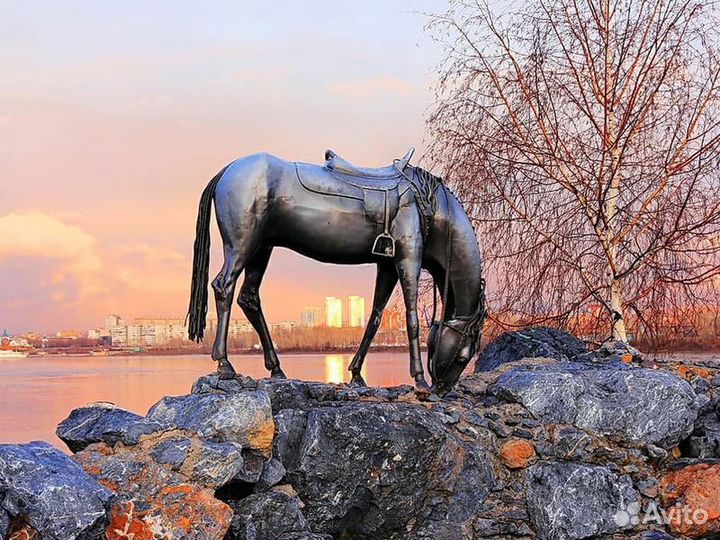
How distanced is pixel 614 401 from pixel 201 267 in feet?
11.2

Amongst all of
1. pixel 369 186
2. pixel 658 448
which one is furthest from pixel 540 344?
pixel 369 186

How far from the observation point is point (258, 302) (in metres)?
5.98

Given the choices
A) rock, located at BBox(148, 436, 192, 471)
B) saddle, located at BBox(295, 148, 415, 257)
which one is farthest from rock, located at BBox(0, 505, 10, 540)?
saddle, located at BBox(295, 148, 415, 257)

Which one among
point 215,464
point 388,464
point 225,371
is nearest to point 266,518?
point 215,464

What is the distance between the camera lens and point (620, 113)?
882 cm

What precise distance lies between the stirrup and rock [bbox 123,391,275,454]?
151cm

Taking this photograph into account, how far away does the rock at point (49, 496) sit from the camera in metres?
3.56

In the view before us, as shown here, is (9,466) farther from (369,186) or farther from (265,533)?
(369,186)

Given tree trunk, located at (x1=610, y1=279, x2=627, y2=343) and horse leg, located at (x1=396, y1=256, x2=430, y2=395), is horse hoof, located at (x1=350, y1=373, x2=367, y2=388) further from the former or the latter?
tree trunk, located at (x1=610, y1=279, x2=627, y2=343)

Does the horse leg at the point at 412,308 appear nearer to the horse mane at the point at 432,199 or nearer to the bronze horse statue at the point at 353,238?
the bronze horse statue at the point at 353,238

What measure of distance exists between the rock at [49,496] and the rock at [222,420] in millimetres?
742

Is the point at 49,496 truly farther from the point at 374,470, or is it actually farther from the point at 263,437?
the point at 374,470

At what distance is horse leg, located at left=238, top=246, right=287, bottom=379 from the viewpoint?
19.5 feet

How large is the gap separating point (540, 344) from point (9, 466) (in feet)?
18.2
